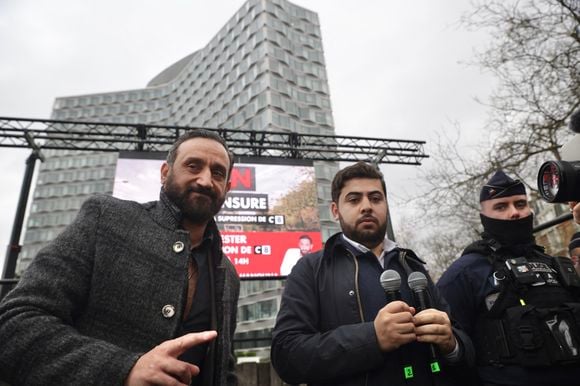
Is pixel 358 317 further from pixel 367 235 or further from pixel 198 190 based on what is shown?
pixel 198 190

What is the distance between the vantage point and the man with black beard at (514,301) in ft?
6.10

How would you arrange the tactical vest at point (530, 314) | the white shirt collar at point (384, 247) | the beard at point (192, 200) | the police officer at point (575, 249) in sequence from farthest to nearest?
the police officer at point (575, 249) < the white shirt collar at point (384, 247) < the tactical vest at point (530, 314) < the beard at point (192, 200)

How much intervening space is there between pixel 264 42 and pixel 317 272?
117 feet

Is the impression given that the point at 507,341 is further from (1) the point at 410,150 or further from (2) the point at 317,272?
(1) the point at 410,150

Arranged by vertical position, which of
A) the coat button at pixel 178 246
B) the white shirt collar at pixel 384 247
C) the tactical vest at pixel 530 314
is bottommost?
the tactical vest at pixel 530 314

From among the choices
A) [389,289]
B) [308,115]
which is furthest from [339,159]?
[308,115]

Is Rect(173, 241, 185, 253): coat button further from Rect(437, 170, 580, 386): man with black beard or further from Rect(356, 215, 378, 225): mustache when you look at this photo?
Rect(437, 170, 580, 386): man with black beard

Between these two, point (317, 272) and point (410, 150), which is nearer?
point (317, 272)

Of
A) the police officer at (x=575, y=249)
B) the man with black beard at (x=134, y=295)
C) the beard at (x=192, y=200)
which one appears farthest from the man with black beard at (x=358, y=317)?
the police officer at (x=575, y=249)

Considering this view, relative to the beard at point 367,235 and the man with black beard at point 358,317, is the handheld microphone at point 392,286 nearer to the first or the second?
the man with black beard at point 358,317

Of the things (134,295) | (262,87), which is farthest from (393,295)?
(262,87)

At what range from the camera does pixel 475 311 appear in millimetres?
2137

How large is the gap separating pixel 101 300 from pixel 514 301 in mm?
2174

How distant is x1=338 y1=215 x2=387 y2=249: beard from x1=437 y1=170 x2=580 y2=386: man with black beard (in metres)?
0.63
